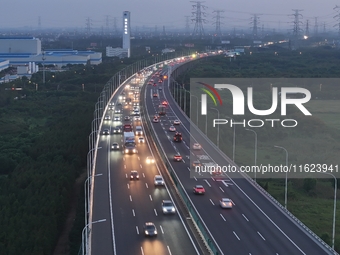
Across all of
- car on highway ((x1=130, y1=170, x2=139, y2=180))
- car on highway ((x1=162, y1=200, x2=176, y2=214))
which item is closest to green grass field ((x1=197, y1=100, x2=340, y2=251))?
car on highway ((x1=162, y1=200, x2=176, y2=214))

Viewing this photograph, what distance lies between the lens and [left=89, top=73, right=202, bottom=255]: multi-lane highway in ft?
41.9

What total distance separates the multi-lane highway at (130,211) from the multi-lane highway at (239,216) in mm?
769

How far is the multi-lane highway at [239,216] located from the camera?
42.6ft

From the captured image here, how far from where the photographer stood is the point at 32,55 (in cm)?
8031

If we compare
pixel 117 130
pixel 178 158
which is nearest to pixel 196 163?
pixel 178 158

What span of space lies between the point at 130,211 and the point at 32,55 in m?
68.1

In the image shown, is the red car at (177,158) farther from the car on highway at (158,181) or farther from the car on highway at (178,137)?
the car on highway at (178,137)

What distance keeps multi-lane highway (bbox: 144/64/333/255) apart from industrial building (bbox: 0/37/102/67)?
5372 cm

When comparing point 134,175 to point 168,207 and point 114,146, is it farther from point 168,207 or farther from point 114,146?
point 114,146

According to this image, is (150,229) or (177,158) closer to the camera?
(150,229)

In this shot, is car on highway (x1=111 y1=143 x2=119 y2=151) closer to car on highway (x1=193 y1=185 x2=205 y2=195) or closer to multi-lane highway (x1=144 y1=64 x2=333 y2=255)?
multi-lane highway (x1=144 y1=64 x2=333 y2=255)

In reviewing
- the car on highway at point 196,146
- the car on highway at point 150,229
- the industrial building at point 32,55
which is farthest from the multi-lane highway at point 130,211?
the industrial building at point 32,55

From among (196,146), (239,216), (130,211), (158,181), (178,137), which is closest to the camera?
(239,216)

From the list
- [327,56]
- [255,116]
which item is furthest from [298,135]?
[327,56]
